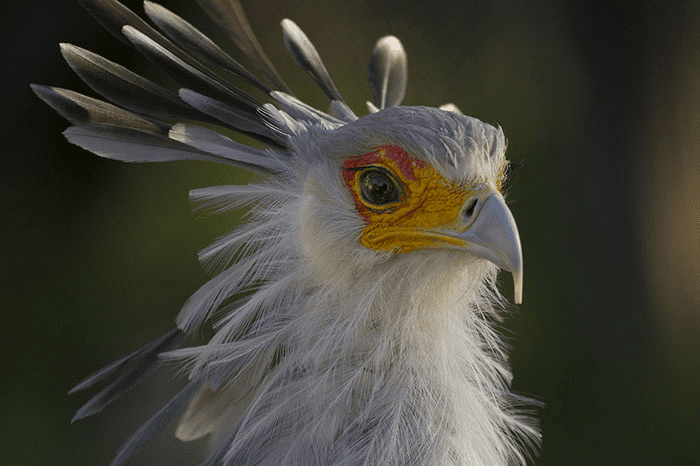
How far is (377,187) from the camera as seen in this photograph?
0.93 metres

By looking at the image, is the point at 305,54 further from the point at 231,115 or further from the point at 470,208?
the point at 470,208

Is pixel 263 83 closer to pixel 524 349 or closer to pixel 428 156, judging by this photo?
pixel 428 156

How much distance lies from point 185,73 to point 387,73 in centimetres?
57

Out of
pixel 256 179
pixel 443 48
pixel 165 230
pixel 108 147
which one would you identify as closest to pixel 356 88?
pixel 443 48

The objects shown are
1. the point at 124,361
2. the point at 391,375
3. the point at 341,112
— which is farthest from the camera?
the point at 341,112

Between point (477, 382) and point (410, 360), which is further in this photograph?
point (477, 382)

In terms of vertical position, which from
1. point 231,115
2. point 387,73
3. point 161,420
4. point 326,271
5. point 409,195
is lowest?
point 161,420

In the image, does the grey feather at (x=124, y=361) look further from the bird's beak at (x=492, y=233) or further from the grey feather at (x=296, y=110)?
the bird's beak at (x=492, y=233)

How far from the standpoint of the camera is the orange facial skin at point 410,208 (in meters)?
0.90

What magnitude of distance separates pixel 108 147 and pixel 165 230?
1.17 metres

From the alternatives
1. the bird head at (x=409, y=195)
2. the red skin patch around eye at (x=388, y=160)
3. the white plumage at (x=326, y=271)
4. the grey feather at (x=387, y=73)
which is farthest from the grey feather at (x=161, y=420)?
the grey feather at (x=387, y=73)

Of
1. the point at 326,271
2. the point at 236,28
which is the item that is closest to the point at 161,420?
the point at 326,271

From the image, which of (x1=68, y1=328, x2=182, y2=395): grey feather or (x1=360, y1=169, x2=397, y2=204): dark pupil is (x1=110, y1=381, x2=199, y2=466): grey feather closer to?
(x1=68, y1=328, x2=182, y2=395): grey feather

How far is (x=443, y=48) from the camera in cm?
234
